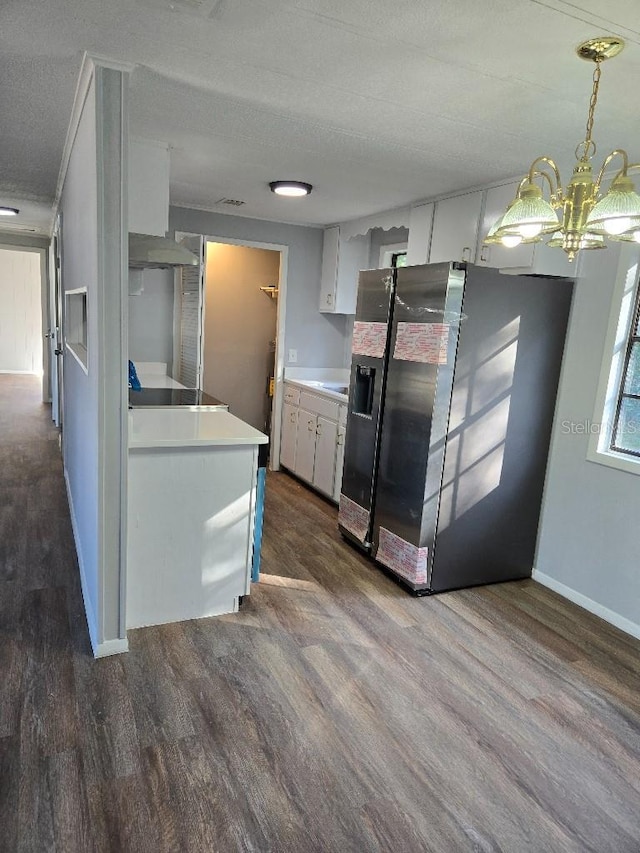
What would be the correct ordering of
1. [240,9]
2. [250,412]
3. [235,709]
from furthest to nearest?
[250,412] < [235,709] < [240,9]

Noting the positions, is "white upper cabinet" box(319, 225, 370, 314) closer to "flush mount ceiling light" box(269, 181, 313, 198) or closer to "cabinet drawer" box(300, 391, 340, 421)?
"cabinet drawer" box(300, 391, 340, 421)

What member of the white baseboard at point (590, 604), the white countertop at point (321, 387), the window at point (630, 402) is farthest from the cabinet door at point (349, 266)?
the white baseboard at point (590, 604)

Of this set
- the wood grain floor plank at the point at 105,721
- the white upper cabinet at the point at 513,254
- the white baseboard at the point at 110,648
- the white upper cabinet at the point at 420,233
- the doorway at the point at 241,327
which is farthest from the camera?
the doorway at the point at 241,327

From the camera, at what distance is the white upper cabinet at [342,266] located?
4859 mm

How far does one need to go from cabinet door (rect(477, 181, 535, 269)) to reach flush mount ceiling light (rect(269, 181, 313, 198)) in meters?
1.13

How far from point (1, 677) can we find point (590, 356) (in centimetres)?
317

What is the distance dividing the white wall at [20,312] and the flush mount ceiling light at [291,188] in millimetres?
8013

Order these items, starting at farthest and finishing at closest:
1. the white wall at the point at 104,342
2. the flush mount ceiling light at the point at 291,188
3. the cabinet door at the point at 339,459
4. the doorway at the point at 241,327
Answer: the doorway at the point at 241,327 < the cabinet door at the point at 339,459 < the flush mount ceiling light at the point at 291,188 < the white wall at the point at 104,342

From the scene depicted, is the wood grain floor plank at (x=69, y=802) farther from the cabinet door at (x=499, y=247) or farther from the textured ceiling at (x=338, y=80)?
the cabinet door at (x=499, y=247)

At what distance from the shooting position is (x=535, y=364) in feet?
10.1

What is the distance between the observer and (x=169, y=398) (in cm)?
355

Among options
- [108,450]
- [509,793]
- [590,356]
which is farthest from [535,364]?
[108,450]

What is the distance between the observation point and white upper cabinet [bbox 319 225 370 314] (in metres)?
4.86

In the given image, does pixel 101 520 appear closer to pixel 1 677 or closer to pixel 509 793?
pixel 1 677
